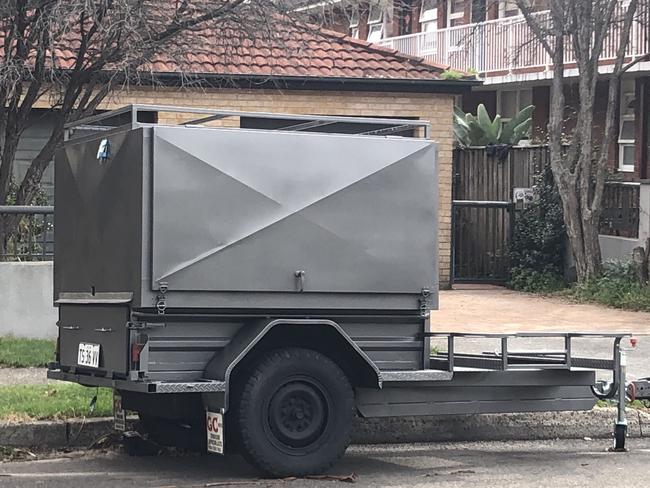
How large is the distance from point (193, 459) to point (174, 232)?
194 centimetres

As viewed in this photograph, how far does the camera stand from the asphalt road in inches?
310

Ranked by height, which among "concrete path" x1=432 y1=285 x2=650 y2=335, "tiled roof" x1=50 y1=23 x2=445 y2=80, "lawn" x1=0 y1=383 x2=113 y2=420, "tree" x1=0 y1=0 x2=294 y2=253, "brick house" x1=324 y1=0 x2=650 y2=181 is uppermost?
"brick house" x1=324 y1=0 x2=650 y2=181

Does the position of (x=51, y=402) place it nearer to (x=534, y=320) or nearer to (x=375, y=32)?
(x=534, y=320)

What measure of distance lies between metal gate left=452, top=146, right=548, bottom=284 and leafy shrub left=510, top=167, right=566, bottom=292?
381 mm

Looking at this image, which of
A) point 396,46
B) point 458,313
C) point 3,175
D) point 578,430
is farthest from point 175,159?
point 396,46

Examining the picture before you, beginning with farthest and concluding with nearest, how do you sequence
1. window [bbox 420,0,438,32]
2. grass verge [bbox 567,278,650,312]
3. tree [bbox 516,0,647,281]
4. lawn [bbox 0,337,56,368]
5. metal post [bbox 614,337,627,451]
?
window [bbox 420,0,438,32]
tree [bbox 516,0,647,281]
grass verge [bbox 567,278,650,312]
lawn [bbox 0,337,56,368]
metal post [bbox 614,337,627,451]

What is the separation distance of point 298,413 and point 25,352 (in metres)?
4.94

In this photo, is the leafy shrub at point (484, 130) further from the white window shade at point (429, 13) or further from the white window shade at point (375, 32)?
the white window shade at point (375, 32)

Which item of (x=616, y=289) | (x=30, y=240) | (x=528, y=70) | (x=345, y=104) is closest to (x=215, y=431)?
(x=30, y=240)

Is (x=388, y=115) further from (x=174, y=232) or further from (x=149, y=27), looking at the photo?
(x=174, y=232)

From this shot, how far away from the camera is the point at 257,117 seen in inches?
328

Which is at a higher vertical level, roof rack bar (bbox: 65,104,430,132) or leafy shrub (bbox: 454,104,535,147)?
leafy shrub (bbox: 454,104,535,147)

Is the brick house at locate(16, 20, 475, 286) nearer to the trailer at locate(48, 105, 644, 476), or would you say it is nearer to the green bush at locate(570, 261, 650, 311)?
the green bush at locate(570, 261, 650, 311)

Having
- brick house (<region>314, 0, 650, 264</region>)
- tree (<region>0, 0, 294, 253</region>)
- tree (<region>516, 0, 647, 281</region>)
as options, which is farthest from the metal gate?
tree (<region>0, 0, 294, 253</region>)
